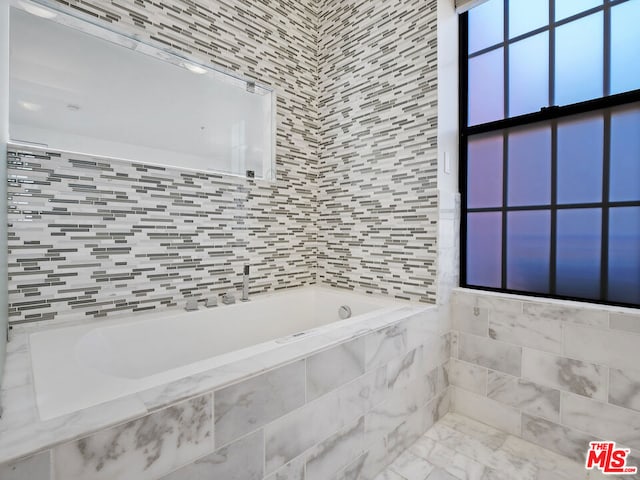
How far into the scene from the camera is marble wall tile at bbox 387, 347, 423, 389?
147 centimetres

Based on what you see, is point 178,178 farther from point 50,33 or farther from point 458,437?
point 458,437

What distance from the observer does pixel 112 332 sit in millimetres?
1450

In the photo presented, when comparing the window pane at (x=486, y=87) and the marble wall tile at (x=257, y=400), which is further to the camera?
the window pane at (x=486, y=87)

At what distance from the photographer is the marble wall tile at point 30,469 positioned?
0.56 metres

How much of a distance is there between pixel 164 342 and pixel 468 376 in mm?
1831

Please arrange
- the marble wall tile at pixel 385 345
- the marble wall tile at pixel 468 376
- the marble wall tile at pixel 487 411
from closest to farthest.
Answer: the marble wall tile at pixel 385 345 → the marble wall tile at pixel 487 411 → the marble wall tile at pixel 468 376

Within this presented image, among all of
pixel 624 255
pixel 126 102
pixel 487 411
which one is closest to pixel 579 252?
pixel 624 255

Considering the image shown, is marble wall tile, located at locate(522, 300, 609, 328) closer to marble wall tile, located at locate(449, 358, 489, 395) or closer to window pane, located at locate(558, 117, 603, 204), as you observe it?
marble wall tile, located at locate(449, 358, 489, 395)

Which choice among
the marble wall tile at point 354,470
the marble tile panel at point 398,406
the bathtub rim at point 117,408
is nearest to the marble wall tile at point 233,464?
the bathtub rim at point 117,408

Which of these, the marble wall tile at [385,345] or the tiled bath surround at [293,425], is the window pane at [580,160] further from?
the marble wall tile at [385,345]

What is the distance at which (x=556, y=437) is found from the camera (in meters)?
1.58

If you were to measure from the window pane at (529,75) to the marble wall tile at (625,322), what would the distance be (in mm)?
1230

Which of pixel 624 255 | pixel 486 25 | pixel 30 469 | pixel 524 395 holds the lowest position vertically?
pixel 524 395

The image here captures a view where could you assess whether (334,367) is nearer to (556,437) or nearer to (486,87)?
(556,437)
